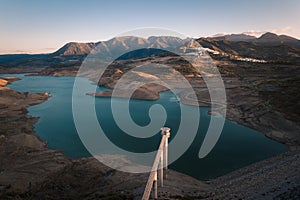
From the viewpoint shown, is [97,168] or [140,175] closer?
[140,175]

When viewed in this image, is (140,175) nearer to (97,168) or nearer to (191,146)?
(97,168)

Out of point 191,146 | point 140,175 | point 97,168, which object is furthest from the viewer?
point 191,146

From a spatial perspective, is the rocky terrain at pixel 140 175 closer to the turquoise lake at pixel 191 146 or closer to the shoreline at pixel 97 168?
the shoreline at pixel 97 168

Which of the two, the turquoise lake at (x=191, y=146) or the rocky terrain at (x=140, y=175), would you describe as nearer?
the rocky terrain at (x=140, y=175)

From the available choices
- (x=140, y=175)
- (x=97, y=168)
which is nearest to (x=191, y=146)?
(x=140, y=175)

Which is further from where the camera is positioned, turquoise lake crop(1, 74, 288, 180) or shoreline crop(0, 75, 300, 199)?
turquoise lake crop(1, 74, 288, 180)

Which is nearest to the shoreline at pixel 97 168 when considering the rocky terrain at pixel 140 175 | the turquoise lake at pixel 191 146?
the rocky terrain at pixel 140 175

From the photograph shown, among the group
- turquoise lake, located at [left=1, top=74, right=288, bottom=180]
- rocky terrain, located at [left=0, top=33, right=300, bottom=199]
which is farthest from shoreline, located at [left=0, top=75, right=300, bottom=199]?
turquoise lake, located at [left=1, top=74, right=288, bottom=180]

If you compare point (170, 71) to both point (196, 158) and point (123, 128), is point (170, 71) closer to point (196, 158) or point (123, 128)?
point (123, 128)

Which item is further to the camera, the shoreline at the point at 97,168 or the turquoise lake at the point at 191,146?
the turquoise lake at the point at 191,146

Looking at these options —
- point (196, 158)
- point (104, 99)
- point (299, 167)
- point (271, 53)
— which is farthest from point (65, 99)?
point (271, 53)

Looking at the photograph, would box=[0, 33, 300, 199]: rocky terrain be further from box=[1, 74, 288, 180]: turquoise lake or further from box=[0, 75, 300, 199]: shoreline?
box=[1, 74, 288, 180]: turquoise lake
